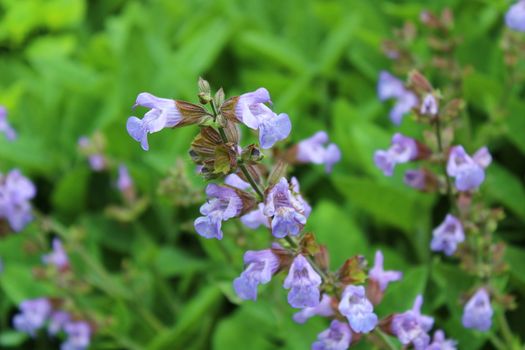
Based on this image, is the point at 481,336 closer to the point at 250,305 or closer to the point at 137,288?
the point at 250,305

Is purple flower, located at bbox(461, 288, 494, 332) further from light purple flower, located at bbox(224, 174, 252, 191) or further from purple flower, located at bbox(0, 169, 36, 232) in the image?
purple flower, located at bbox(0, 169, 36, 232)

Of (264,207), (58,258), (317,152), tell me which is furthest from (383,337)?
(58,258)

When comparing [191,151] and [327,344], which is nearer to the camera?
[191,151]

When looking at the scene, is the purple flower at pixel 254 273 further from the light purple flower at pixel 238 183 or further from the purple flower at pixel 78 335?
the purple flower at pixel 78 335

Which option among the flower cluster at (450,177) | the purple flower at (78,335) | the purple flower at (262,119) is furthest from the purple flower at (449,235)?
the purple flower at (78,335)

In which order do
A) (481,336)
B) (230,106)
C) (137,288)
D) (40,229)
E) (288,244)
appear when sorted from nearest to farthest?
(230,106) → (288,244) → (481,336) → (40,229) → (137,288)

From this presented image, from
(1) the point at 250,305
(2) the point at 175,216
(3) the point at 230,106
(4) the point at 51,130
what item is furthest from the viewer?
(4) the point at 51,130

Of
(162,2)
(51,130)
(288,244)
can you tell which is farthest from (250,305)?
(162,2)
